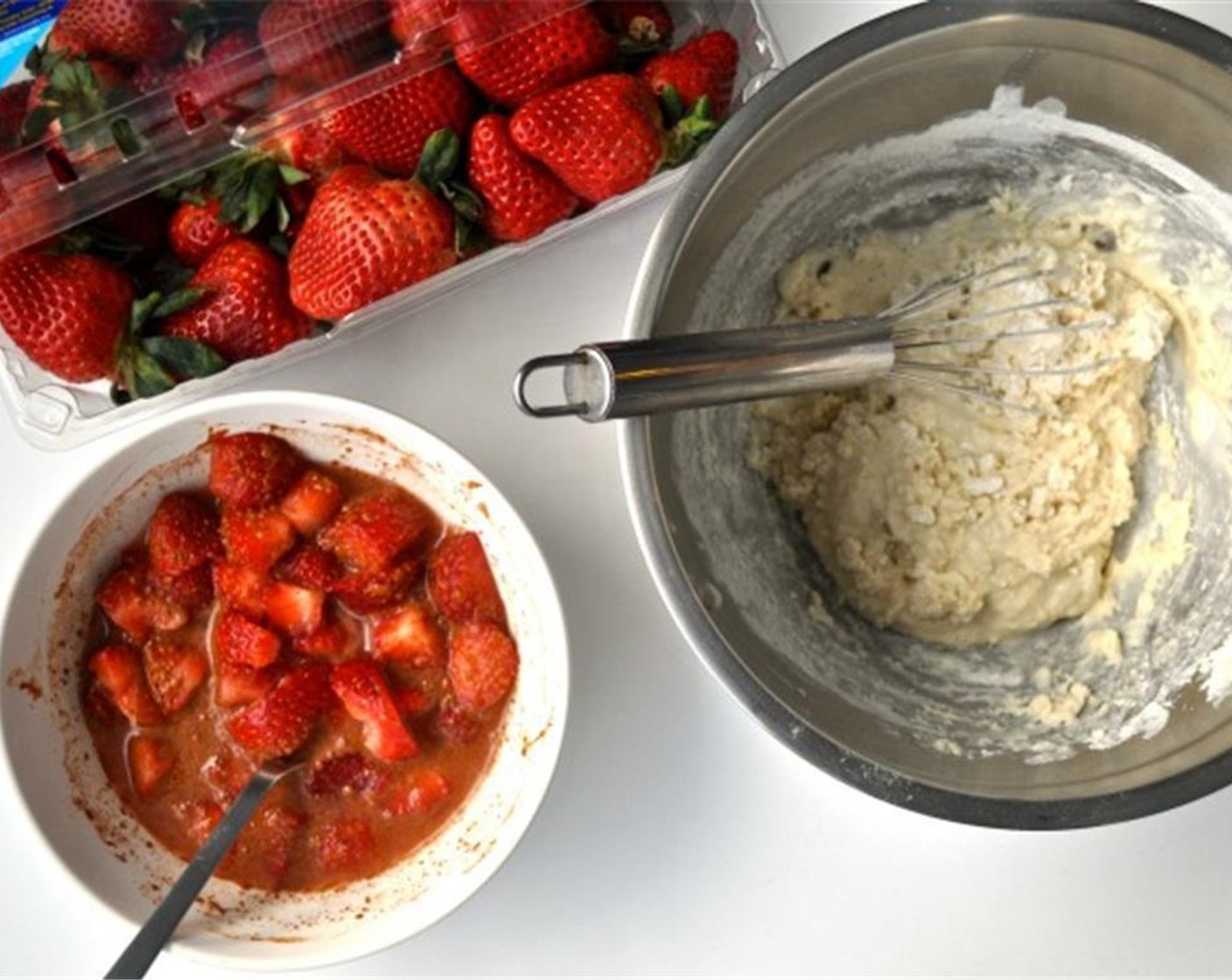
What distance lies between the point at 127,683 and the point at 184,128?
44 centimetres

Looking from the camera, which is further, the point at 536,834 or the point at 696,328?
the point at 536,834

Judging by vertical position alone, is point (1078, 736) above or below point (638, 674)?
below

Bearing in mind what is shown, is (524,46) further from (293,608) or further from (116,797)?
(116,797)

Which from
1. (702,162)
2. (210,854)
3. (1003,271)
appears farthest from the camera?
(1003,271)

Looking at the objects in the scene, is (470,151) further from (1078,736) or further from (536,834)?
(1078,736)

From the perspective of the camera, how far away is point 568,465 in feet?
4.38

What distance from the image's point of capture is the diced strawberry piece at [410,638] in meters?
1.26

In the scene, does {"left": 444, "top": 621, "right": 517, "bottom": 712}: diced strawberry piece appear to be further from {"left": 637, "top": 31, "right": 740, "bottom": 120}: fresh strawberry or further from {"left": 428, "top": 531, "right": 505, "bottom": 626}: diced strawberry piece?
{"left": 637, "top": 31, "right": 740, "bottom": 120}: fresh strawberry

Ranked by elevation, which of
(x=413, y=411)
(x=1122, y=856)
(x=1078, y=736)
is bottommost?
(x=1122, y=856)

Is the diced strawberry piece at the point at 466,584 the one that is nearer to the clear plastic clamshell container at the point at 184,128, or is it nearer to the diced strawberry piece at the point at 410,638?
the diced strawberry piece at the point at 410,638

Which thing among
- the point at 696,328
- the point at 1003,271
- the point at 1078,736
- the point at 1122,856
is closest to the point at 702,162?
the point at 696,328

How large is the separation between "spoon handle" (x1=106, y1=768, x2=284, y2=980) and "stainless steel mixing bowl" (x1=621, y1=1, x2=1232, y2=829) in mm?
394

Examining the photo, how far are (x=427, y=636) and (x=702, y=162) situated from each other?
1.46 ft

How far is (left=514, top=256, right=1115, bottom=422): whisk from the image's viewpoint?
99cm
